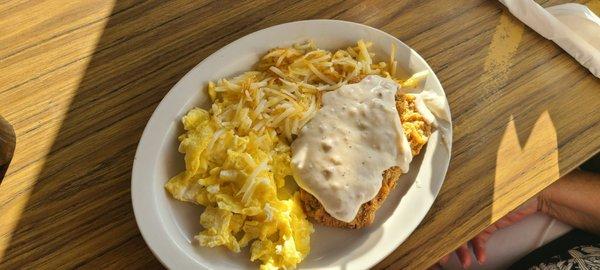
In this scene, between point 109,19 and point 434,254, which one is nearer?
point 434,254

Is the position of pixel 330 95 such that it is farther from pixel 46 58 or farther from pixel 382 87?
pixel 46 58

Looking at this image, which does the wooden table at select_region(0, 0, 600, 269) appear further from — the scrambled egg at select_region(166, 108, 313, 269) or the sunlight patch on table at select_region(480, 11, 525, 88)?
the scrambled egg at select_region(166, 108, 313, 269)

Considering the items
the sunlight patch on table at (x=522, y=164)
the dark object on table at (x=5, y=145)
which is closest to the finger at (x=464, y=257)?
the sunlight patch on table at (x=522, y=164)

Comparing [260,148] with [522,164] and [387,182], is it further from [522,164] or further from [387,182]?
[522,164]

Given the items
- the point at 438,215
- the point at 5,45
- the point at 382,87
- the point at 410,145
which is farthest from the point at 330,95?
the point at 5,45

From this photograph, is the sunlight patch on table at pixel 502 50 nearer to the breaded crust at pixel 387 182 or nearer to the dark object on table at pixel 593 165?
the breaded crust at pixel 387 182

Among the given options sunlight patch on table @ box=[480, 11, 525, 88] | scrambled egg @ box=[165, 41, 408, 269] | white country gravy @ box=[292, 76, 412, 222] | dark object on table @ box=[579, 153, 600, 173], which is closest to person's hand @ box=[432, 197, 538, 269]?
dark object on table @ box=[579, 153, 600, 173]

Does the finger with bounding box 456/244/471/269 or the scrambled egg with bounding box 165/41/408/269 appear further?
the finger with bounding box 456/244/471/269
